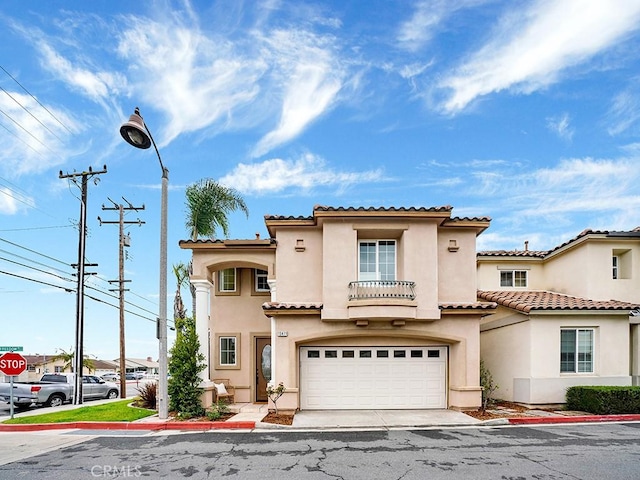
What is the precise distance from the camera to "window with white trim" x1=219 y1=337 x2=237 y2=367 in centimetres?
1531

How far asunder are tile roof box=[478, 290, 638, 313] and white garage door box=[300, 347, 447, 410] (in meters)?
3.29

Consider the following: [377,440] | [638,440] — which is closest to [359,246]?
[377,440]

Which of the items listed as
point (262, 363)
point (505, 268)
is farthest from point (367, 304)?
point (505, 268)

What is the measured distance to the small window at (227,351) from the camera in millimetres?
15320

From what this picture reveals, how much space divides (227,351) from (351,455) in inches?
326

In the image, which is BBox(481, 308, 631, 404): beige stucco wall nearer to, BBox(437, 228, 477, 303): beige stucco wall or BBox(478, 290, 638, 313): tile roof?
BBox(478, 290, 638, 313): tile roof

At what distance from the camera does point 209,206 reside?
1977 cm

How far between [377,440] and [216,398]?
6.80 metres

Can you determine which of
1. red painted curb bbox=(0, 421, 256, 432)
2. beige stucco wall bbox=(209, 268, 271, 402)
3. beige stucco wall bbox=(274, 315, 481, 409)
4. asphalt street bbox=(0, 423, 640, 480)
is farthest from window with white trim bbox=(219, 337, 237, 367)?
asphalt street bbox=(0, 423, 640, 480)

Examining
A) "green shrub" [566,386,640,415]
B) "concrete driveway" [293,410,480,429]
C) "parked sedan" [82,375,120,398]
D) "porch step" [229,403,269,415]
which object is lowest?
"parked sedan" [82,375,120,398]

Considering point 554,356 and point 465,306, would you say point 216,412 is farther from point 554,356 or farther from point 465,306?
point 554,356

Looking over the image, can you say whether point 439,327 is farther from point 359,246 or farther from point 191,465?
point 191,465

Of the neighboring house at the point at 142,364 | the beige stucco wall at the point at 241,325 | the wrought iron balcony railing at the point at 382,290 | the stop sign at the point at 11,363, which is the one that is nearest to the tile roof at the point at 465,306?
the wrought iron balcony railing at the point at 382,290

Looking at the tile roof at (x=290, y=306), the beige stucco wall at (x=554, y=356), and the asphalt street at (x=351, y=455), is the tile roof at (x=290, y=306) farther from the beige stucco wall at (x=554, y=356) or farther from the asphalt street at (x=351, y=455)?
the beige stucco wall at (x=554, y=356)
